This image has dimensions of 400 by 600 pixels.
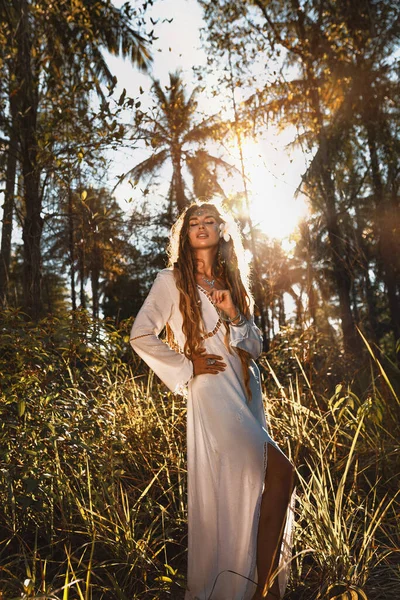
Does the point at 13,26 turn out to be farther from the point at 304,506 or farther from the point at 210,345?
the point at 304,506

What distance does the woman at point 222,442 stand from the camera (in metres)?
2.68

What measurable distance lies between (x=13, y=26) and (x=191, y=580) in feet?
22.6

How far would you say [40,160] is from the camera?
228 inches

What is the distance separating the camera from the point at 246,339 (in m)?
2.93

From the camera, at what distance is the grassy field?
2998 millimetres

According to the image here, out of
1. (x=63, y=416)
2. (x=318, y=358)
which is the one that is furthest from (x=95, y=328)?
(x=318, y=358)

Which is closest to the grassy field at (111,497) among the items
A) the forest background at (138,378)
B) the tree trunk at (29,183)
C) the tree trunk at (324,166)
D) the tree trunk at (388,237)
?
the forest background at (138,378)

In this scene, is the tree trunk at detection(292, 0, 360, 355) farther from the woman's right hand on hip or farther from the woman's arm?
the woman's right hand on hip

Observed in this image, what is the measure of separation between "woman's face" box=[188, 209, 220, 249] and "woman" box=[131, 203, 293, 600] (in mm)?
173

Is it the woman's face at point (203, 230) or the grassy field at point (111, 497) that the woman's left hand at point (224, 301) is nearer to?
the woman's face at point (203, 230)

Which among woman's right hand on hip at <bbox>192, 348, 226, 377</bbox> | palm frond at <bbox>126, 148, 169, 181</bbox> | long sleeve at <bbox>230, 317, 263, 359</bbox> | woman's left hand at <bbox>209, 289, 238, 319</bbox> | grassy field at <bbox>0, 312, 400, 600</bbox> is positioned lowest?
grassy field at <bbox>0, 312, 400, 600</bbox>

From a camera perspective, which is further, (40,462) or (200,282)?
(40,462)

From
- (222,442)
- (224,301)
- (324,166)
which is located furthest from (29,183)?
(324,166)

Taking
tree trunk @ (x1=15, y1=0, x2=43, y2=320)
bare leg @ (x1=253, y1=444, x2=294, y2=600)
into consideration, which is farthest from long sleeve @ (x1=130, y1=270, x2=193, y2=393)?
tree trunk @ (x1=15, y1=0, x2=43, y2=320)
